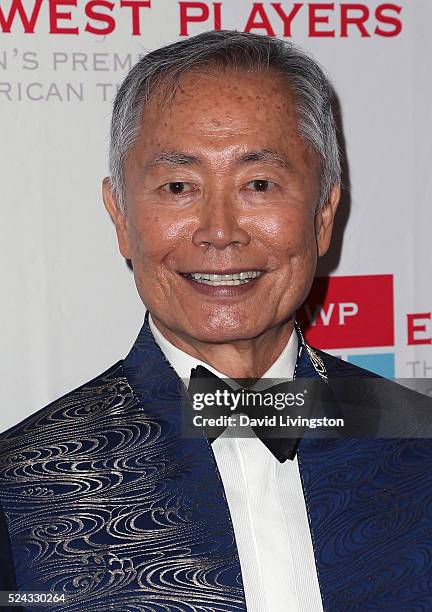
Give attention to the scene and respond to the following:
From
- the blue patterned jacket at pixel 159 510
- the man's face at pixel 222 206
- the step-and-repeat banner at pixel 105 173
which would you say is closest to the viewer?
the blue patterned jacket at pixel 159 510

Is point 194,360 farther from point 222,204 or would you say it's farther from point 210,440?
point 222,204

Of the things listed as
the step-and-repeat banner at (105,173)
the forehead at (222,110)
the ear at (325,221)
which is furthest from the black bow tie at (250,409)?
the step-and-repeat banner at (105,173)

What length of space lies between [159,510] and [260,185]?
19.2 inches

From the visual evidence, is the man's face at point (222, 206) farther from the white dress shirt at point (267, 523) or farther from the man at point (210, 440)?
the white dress shirt at point (267, 523)

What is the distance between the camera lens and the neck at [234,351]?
145cm

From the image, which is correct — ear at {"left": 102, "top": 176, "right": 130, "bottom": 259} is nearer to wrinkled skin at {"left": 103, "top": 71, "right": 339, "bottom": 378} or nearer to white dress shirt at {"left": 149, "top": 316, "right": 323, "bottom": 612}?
wrinkled skin at {"left": 103, "top": 71, "right": 339, "bottom": 378}

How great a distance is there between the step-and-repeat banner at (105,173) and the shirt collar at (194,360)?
0.39 meters

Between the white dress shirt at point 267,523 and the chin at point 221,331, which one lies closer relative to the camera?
the white dress shirt at point 267,523

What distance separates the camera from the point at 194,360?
4.75 ft

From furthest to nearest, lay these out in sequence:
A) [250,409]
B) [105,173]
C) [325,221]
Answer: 1. [105,173]
2. [325,221]
3. [250,409]

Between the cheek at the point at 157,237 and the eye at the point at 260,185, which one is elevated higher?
the eye at the point at 260,185

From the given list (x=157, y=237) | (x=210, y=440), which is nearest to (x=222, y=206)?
(x=157, y=237)

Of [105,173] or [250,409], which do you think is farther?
[105,173]

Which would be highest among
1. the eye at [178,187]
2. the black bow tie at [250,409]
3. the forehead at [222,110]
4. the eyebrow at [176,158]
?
the forehead at [222,110]
